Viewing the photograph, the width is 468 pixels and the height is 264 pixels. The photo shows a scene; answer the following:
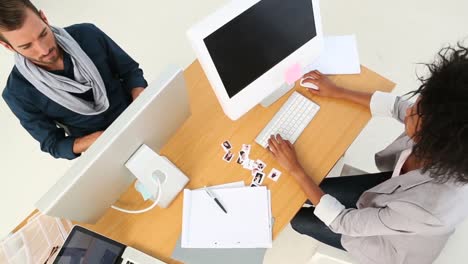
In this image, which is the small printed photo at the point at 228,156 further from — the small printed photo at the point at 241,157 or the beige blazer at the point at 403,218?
the beige blazer at the point at 403,218

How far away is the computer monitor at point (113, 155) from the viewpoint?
0.95 m

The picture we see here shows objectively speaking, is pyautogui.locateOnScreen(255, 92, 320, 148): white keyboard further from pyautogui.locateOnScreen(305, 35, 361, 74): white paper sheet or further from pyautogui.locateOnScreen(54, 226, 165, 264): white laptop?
pyautogui.locateOnScreen(54, 226, 165, 264): white laptop

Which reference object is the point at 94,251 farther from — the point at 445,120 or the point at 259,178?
the point at 445,120

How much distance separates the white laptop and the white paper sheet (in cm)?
95

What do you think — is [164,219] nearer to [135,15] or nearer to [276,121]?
[276,121]

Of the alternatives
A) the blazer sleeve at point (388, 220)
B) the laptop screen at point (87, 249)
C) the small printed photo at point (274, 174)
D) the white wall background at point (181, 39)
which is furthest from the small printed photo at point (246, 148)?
the white wall background at point (181, 39)

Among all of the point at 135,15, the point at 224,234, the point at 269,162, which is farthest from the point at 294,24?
the point at 135,15

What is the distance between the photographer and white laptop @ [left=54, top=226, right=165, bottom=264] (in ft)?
3.90

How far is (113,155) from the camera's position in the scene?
41.2 inches

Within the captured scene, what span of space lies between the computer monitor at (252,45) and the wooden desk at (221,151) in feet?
0.59

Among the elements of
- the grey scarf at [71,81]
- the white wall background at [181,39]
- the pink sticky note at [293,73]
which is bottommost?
the white wall background at [181,39]

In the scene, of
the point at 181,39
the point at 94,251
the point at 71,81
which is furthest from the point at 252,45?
the point at 181,39

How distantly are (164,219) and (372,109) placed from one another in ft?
2.84

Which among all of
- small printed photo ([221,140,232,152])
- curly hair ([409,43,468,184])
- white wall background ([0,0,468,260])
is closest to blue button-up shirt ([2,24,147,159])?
small printed photo ([221,140,232,152])
